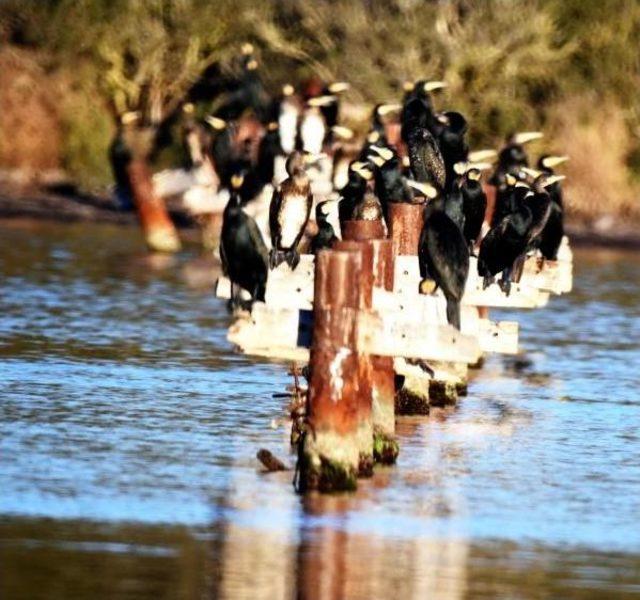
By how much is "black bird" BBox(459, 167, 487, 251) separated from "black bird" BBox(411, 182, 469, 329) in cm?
186

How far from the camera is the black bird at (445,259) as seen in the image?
12961mm

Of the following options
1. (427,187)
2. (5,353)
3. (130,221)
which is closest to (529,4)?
(130,221)

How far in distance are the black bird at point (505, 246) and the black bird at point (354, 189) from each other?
927 millimetres

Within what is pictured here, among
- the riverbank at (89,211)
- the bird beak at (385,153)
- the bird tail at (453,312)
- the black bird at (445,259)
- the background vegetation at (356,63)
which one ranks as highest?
the background vegetation at (356,63)

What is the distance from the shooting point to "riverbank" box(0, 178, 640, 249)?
3116 cm

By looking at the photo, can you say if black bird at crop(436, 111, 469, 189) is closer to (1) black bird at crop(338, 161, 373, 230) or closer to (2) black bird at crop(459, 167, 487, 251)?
(1) black bird at crop(338, 161, 373, 230)

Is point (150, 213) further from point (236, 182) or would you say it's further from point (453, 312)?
point (453, 312)

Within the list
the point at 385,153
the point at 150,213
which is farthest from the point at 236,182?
the point at 150,213

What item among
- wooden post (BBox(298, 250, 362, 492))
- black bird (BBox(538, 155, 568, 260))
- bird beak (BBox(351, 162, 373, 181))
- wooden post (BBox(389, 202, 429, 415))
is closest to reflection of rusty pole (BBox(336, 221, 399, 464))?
wooden post (BBox(389, 202, 429, 415))

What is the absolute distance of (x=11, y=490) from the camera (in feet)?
39.2

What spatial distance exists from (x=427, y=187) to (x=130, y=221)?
1843 cm

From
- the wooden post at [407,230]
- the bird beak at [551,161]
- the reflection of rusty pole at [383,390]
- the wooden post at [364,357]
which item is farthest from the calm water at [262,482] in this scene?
the bird beak at [551,161]

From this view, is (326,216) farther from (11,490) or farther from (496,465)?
(11,490)

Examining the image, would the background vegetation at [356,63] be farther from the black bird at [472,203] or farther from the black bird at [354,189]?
the black bird at [472,203]
